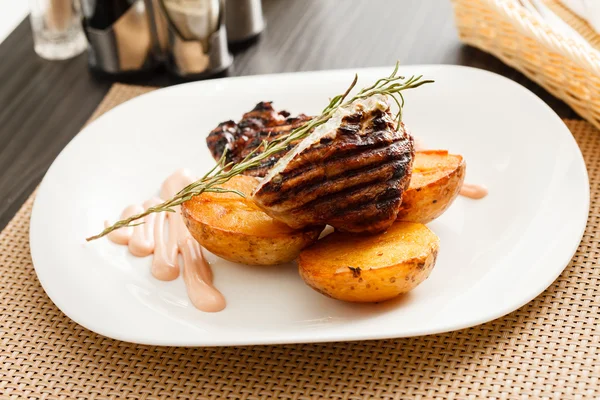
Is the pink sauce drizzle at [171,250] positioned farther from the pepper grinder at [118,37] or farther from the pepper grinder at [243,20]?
the pepper grinder at [243,20]

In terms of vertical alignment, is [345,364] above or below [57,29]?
above

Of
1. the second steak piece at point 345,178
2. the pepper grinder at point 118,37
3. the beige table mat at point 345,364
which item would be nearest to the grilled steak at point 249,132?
the second steak piece at point 345,178

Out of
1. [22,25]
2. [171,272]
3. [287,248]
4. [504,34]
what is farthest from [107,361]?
[22,25]

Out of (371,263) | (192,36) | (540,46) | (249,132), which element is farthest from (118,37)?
(371,263)

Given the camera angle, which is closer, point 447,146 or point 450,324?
point 450,324

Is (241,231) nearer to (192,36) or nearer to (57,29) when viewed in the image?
(192,36)

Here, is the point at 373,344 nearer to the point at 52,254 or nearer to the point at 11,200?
the point at 52,254
